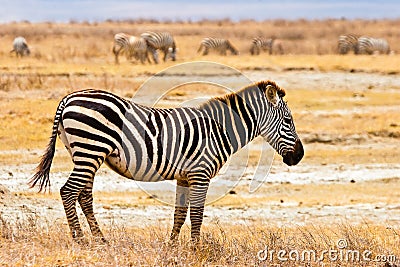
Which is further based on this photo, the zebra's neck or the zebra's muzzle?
the zebra's muzzle

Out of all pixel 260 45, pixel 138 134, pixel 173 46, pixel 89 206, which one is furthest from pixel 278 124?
pixel 260 45

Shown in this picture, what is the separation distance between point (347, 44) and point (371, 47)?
1.49m

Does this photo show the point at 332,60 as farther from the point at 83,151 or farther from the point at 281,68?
the point at 83,151

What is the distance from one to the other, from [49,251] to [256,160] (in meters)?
9.70

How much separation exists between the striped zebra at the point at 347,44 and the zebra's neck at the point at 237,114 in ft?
107

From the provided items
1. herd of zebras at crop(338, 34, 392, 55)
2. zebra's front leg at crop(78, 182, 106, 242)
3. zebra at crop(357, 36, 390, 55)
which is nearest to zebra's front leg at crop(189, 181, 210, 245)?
zebra's front leg at crop(78, 182, 106, 242)

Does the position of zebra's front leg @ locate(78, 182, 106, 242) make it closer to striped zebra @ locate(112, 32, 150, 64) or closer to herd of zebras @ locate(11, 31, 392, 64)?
herd of zebras @ locate(11, 31, 392, 64)

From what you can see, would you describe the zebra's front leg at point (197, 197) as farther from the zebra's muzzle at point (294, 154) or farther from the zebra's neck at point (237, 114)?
the zebra's muzzle at point (294, 154)

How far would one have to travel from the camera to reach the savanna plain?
718 cm

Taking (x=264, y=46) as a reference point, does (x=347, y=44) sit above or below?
above

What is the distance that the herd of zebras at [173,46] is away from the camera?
34.9 metres

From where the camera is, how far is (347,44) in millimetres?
41375

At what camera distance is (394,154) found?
16906 mm

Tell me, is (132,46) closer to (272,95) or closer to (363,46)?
(363,46)
